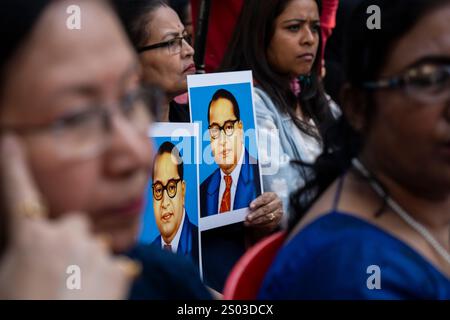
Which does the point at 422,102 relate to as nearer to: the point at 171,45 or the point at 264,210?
the point at 264,210

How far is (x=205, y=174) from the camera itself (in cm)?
314

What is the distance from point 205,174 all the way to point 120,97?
189 centimetres

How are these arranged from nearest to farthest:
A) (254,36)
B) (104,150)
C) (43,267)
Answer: (43,267)
(104,150)
(254,36)

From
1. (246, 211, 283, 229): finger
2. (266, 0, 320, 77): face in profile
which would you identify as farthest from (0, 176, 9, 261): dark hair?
(266, 0, 320, 77): face in profile

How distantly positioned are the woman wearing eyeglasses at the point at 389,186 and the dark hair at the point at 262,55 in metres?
2.05

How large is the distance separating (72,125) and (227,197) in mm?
2120

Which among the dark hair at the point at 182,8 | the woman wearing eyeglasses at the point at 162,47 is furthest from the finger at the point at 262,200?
the dark hair at the point at 182,8

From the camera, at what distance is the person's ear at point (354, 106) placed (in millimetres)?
1832

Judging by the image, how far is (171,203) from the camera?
9.37 ft

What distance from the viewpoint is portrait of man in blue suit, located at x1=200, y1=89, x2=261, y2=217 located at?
3.19 meters

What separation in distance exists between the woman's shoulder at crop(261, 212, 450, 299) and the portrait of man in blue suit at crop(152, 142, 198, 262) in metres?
1.12

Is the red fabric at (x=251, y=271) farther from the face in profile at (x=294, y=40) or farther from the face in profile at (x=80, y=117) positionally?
the face in profile at (x=294, y=40)
